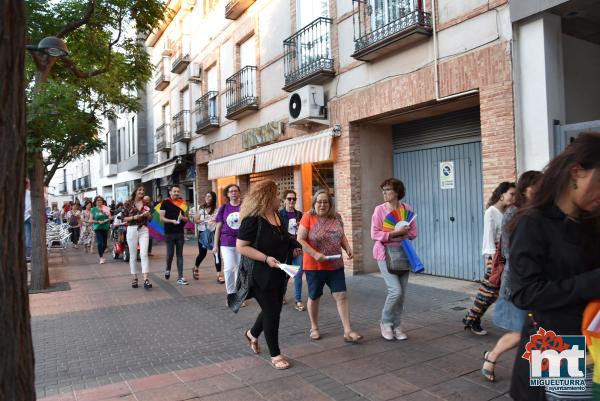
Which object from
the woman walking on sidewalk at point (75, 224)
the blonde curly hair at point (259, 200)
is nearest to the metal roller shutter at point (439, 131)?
the blonde curly hair at point (259, 200)

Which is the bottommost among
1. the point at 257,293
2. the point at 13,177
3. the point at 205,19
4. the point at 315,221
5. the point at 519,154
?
the point at 257,293

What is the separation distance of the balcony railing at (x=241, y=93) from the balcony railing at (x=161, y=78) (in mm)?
7970

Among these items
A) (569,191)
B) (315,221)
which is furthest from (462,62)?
(569,191)

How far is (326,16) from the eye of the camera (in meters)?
9.98

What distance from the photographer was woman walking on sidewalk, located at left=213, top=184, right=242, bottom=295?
22.4ft

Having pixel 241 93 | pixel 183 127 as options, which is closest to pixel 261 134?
pixel 241 93

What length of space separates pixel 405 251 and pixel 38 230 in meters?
6.98

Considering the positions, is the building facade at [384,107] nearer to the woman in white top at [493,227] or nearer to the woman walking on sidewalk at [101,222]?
the woman in white top at [493,227]

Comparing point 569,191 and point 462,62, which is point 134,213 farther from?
point 569,191

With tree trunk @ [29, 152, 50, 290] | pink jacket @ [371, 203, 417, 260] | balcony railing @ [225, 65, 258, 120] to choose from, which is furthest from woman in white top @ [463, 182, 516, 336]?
balcony railing @ [225, 65, 258, 120]

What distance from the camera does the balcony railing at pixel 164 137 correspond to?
21267mm

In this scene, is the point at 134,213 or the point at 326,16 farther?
the point at 326,16

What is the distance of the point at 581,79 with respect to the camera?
713cm

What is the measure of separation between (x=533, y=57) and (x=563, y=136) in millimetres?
1120
